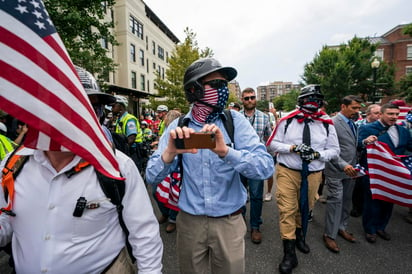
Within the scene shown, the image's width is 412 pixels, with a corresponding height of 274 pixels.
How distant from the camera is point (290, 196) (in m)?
2.87

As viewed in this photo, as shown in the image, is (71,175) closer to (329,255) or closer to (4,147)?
(4,147)

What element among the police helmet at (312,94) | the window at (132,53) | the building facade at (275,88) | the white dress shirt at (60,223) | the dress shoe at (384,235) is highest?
the building facade at (275,88)

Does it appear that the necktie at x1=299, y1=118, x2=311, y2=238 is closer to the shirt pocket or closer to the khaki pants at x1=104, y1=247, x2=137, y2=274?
the khaki pants at x1=104, y1=247, x2=137, y2=274

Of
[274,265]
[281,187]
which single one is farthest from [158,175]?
[274,265]

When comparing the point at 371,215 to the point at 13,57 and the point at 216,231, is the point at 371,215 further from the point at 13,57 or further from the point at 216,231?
the point at 13,57

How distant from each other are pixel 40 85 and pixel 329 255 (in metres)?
3.88

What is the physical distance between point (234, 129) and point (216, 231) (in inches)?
31.7

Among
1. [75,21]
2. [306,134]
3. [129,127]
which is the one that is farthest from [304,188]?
[75,21]

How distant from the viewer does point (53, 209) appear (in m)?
1.05

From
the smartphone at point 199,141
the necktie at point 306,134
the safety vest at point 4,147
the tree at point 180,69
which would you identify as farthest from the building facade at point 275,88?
the smartphone at point 199,141

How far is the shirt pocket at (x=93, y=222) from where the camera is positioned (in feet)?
3.56

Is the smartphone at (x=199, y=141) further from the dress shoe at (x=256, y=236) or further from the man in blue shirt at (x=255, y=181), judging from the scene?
the dress shoe at (x=256, y=236)

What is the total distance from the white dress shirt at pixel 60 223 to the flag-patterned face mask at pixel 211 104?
29.0 inches

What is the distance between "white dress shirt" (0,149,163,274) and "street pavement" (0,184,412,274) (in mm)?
1997
